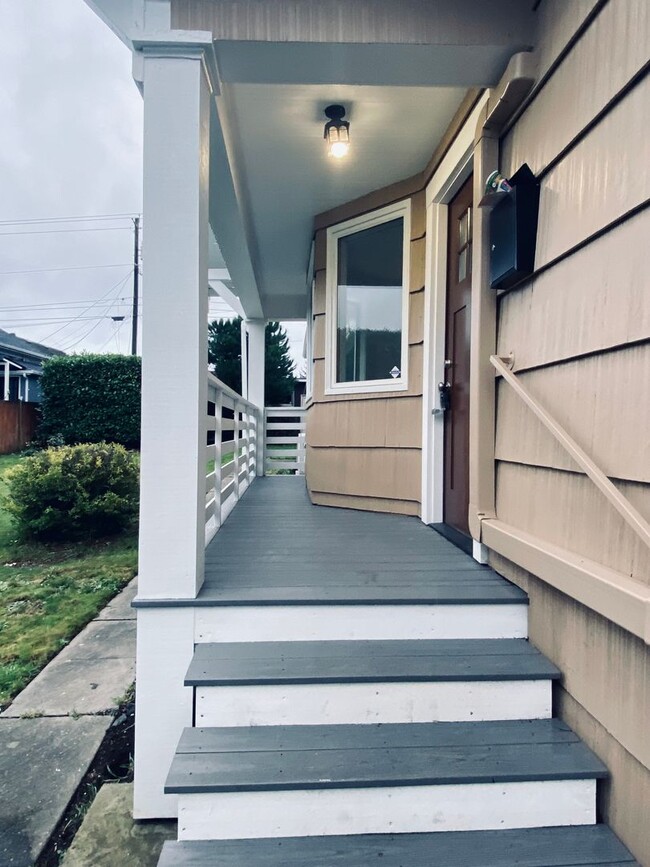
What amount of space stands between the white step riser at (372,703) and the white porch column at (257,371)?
5.01m

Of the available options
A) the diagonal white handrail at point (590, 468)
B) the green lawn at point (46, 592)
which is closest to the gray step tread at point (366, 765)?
the diagonal white handrail at point (590, 468)

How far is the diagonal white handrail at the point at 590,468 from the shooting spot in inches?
45.5

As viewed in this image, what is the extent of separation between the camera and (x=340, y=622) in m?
1.70

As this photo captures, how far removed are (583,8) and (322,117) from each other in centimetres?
132

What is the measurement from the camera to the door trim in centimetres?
288

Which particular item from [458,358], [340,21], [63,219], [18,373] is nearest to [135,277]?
[18,373]

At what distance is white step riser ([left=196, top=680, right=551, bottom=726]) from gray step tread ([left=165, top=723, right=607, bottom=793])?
64 millimetres

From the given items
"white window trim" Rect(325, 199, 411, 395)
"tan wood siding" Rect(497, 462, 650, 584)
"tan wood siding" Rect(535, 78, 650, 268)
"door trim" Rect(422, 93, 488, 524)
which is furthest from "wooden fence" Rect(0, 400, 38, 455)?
"tan wood siding" Rect(535, 78, 650, 268)

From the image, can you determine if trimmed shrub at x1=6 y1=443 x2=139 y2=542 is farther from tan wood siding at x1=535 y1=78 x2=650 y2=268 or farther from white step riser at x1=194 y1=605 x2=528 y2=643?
tan wood siding at x1=535 y1=78 x2=650 y2=268

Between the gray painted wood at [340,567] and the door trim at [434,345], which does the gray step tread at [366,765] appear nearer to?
the gray painted wood at [340,567]

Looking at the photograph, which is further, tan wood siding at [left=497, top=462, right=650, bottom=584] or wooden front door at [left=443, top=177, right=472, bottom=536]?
wooden front door at [left=443, top=177, right=472, bottom=536]

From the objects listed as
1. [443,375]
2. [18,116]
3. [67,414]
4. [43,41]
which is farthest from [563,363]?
[18,116]

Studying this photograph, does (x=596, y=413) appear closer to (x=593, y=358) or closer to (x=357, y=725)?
(x=593, y=358)

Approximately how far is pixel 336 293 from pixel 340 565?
2.30m
